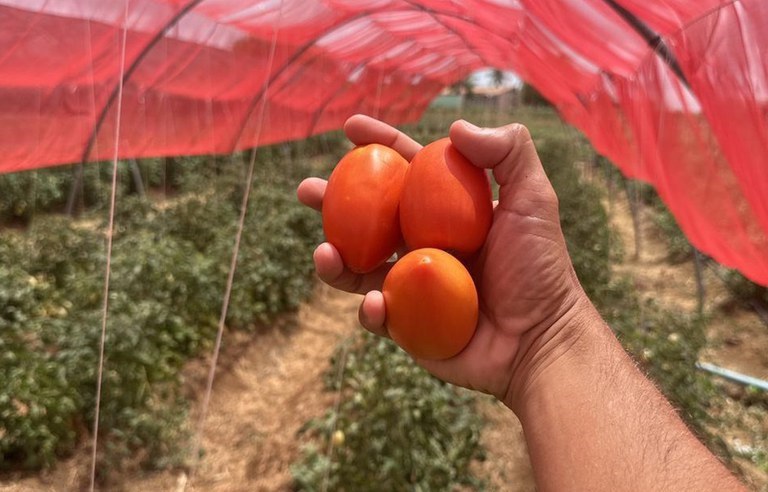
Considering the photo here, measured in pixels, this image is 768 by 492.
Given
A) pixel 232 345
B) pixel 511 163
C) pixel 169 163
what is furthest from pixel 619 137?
pixel 169 163

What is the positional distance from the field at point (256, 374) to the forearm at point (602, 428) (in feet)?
3.82

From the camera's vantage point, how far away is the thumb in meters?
1.21

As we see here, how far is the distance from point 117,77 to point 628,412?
4112 mm

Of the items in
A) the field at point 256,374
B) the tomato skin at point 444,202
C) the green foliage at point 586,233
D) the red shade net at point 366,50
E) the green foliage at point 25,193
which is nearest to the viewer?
the tomato skin at point 444,202

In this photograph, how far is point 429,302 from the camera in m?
1.09

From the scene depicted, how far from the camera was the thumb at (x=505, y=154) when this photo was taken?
1214mm

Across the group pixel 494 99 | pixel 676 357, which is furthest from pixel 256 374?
pixel 494 99

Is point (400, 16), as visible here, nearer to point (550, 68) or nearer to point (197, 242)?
point (550, 68)

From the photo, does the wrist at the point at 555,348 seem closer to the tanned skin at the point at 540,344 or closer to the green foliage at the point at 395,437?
the tanned skin at the point at 540,344

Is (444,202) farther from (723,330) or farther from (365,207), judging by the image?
(723,330)

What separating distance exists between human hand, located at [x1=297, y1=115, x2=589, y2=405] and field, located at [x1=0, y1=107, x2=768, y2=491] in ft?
3.94

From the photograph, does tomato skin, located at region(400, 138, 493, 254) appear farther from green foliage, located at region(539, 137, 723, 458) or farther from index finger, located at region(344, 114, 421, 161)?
green foliage, located at region(539, 137, 723, 458)

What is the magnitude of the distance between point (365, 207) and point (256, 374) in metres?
3.07

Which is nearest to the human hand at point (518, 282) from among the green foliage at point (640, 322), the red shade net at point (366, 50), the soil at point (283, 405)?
the green foliage at point (640, 322)
